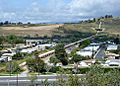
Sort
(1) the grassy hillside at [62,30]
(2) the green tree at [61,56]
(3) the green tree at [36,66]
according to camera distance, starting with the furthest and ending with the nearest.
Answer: (1) the grassy hillside at [62,30] < (2) the green tree at [61,56] < (3) the green tree at [36,66]

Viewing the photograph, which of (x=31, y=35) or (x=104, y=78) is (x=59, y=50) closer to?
(x=104, y=78)

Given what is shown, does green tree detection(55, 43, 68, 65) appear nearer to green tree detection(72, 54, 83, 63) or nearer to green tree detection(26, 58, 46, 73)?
green tree detection(72, 54, 83, 63)

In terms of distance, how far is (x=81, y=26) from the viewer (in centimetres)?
15938

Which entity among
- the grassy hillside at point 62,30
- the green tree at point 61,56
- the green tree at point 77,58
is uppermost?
the green tree at point 61,56

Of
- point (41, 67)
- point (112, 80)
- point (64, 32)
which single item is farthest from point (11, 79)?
point (64, 32)

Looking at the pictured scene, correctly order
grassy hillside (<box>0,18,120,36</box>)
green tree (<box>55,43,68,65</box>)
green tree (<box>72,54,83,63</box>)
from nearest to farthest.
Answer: green tree (<box>55,43,68,65</box>) → green tree (<box>72,54,83,63</box>) → grassy hillside (<box>0,18,120,36</box>)

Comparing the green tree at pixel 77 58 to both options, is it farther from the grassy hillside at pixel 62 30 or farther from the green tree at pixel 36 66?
the grassy hillside at pixel 62 30

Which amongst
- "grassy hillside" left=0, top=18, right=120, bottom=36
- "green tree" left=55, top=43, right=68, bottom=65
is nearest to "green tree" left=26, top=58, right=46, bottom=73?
"green tree" left=55, top=43, right=68, bottom=65

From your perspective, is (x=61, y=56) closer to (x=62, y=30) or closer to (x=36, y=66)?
(x=36, y=66)

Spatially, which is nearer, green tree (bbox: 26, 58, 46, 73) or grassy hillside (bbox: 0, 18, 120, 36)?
green tree (bbox: 26, 58, 46, 73)

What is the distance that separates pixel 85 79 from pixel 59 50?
49662 millimetres

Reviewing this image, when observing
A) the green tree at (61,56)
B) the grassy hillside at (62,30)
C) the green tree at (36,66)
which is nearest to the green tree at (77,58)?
the green tree at (61,56)

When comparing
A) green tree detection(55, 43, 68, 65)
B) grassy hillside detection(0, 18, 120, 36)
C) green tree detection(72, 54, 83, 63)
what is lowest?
grassy hillside detection(0, 18, 120, 36)

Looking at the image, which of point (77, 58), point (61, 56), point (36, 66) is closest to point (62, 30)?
point (77, 58)
